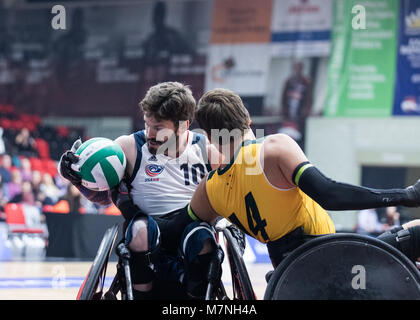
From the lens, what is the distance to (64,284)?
5.86m

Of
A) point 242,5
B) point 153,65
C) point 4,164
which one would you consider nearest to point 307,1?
point 242,5

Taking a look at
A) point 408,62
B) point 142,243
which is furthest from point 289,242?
point 408,62

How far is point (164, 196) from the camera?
9.13 ft

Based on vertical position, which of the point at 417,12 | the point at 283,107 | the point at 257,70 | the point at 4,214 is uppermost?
the point at 417,12

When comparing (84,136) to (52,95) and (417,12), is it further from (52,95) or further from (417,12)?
(417,12)

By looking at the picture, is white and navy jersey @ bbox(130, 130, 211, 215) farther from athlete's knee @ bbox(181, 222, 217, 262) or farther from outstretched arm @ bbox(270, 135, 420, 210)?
outstretched arm @ bbox(270, 135, 420, 210)

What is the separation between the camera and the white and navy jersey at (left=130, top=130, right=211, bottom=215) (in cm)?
278

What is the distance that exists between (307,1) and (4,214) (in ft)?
25.8

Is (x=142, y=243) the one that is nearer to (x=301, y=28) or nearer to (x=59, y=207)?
(x=59, y=207)

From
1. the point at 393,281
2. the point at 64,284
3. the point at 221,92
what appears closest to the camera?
the point at 393,281

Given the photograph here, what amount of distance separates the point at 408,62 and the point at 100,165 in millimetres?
10289

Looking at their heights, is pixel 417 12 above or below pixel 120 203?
above

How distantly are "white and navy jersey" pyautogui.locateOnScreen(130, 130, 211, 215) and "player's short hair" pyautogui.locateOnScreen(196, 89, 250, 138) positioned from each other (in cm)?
56

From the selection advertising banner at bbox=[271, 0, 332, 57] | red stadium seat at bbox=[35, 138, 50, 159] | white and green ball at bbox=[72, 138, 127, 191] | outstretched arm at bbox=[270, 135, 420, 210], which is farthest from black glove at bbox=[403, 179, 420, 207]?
red stadium seat at bbox=[35, 138, 50, 159]
